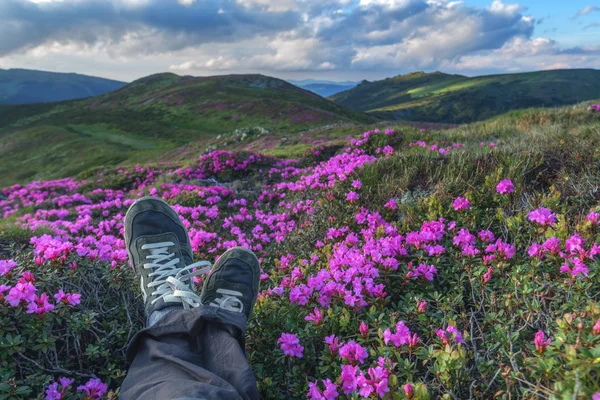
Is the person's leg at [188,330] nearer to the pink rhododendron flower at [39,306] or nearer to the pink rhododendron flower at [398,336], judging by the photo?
the pink rhododendron flower at [39,306]

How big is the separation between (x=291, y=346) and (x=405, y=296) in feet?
3.92

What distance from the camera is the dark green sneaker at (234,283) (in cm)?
321

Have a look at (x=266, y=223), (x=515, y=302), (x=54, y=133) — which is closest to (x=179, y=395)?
(x=515, y=302)

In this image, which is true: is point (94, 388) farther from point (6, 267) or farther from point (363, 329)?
point (363, 329)

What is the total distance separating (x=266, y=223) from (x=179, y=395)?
503cm

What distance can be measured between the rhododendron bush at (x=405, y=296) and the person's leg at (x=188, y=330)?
0.25 metres

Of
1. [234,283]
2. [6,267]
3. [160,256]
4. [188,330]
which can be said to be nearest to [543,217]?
[234,283]

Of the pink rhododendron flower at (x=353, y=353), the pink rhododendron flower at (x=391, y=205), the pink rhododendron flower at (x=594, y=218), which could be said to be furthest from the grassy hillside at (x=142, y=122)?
the pink rhododendron flower at (x=353, y=353)

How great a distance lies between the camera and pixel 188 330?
8.14ft

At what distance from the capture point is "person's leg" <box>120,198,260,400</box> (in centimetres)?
209

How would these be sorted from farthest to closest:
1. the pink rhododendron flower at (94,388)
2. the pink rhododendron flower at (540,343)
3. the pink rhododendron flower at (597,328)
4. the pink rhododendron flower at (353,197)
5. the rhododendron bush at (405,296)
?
the pink rhododendron flower at (353,197) → the pink rhododendron flower at (94,388) → the rhododendron bush at (405,296) → the pink rhododendron flower at (540,343) → the pink rhododendron flower at (597,328)

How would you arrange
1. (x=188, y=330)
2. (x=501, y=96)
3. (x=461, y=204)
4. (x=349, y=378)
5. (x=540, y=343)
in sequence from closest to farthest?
(x=540, y=343) → (x=349, y=378) → (x=188, y=330) → (x=461, y=204) → (x=501, y=96)

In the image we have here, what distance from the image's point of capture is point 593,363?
1692 mm

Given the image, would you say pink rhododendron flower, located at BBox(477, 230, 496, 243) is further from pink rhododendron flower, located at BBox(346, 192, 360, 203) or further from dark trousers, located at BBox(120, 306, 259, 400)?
dark trousers, located at BBox(120, 306, 259, 400)
